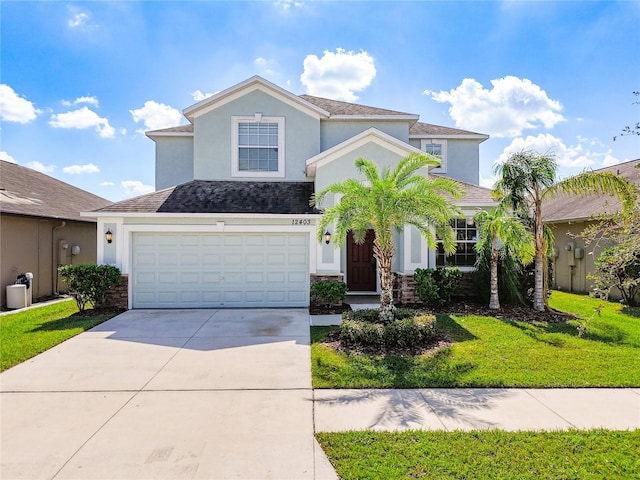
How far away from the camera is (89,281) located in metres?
10.7

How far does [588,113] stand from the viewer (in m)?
11.4

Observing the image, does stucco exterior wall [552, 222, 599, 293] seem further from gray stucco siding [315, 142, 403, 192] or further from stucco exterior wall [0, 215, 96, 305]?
stucco exterior wall [0, 215, 96, 305]

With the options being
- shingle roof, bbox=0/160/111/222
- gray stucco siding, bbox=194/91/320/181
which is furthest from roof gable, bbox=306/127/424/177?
shingle roof, bbox=0/160/111/222

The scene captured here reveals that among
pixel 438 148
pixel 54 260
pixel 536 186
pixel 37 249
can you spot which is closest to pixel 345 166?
pixel 536 186

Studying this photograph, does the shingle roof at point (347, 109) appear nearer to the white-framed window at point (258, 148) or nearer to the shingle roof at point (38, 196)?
the white-framed window at point (258, 148)

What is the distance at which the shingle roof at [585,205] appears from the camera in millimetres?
13953

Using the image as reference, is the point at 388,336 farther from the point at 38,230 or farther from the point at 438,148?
the point at 38,230

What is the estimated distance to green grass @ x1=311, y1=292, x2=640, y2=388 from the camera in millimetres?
5832

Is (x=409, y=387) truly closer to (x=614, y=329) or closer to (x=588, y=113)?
(x=614, y=329)

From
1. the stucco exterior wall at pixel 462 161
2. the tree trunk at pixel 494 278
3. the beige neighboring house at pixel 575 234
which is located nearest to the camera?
the tree trunk at pixel 494 278

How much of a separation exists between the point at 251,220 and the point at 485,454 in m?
9.21

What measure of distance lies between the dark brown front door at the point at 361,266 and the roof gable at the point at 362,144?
307 cm

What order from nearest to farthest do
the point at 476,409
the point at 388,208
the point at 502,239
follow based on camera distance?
1. the point at 476,409
2. the point at 388,208
3. the point at 502,239

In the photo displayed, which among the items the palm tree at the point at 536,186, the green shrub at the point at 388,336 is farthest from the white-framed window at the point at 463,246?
the green shrub at the point at 388,336
